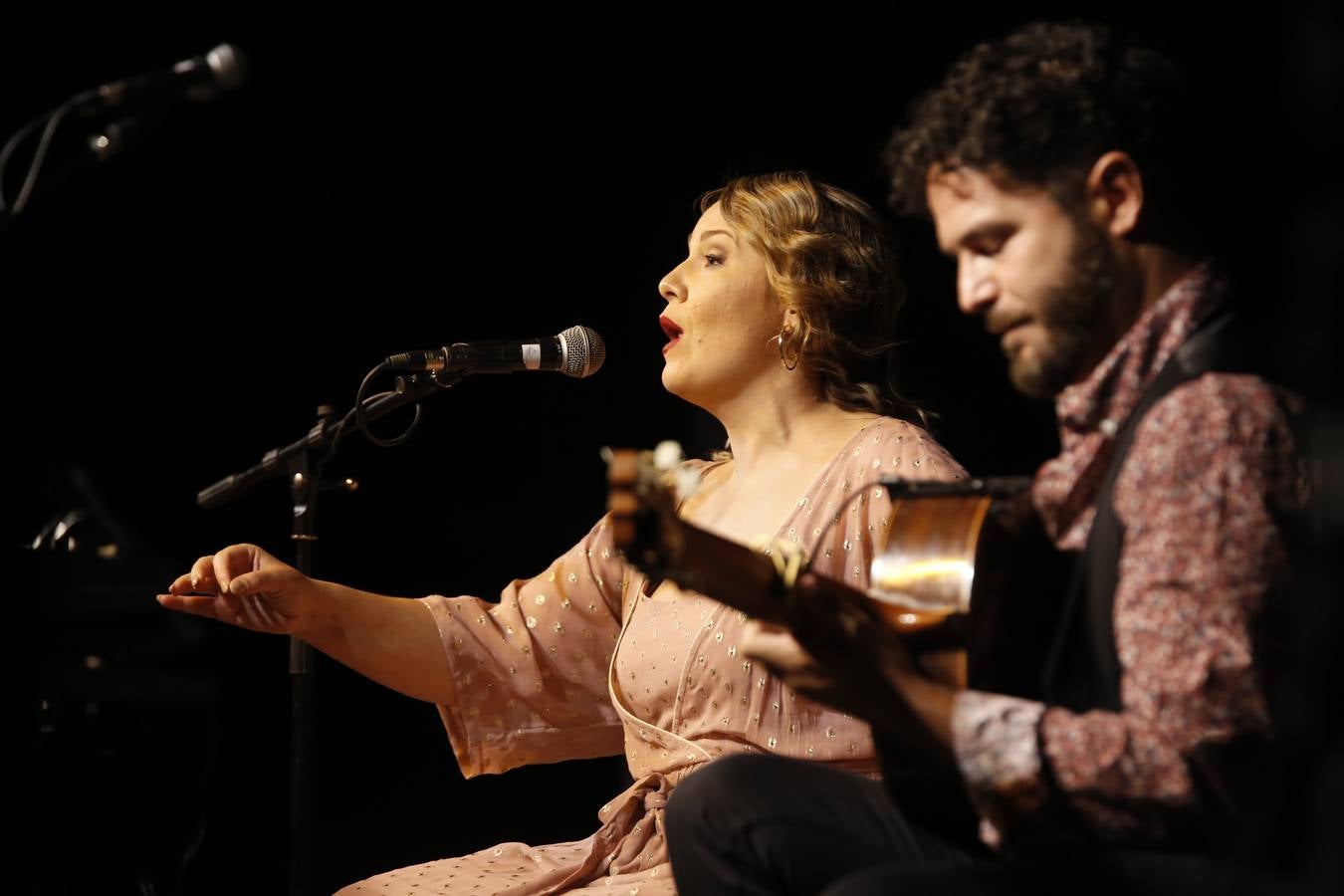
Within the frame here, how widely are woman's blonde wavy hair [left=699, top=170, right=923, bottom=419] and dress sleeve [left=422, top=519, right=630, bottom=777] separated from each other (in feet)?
1.77

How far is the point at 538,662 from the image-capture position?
2.64 m

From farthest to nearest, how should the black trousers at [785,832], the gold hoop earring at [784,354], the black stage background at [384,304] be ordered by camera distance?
the black stage background at [384,304]
the gold hoop earring at [784,354]
the black trousers at [785,832]

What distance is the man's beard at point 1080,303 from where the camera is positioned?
1.48m

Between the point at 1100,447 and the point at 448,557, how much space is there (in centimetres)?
246

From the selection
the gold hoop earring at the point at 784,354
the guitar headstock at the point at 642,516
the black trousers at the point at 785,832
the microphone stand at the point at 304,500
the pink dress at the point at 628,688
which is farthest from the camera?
the gold hoop earring at the point at 784,354

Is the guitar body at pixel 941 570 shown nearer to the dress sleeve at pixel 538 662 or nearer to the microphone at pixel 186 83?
the microphone at pixel 186 83

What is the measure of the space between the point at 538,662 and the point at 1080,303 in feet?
4.83

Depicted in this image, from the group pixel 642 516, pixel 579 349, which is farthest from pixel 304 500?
pixel 642 516

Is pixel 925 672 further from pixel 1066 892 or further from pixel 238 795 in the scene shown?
pixel 238 795

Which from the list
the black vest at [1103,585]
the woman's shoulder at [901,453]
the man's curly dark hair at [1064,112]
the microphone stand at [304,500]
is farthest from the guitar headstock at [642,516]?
the microphone stand at [304,500]

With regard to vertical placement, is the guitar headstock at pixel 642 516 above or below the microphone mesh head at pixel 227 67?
below

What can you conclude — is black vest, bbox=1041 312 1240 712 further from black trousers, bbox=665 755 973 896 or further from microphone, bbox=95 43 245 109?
microphone, bbox=95 43 245 109

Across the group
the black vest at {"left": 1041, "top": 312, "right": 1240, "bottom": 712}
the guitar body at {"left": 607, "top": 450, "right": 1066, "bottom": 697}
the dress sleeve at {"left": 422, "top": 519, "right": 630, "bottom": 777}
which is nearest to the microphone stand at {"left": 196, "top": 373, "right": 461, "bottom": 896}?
the dress sleeve at {"left": 422, "top": 519, "right": 630, "bottom": 777}

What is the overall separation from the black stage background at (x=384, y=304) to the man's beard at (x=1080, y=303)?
80 cm
